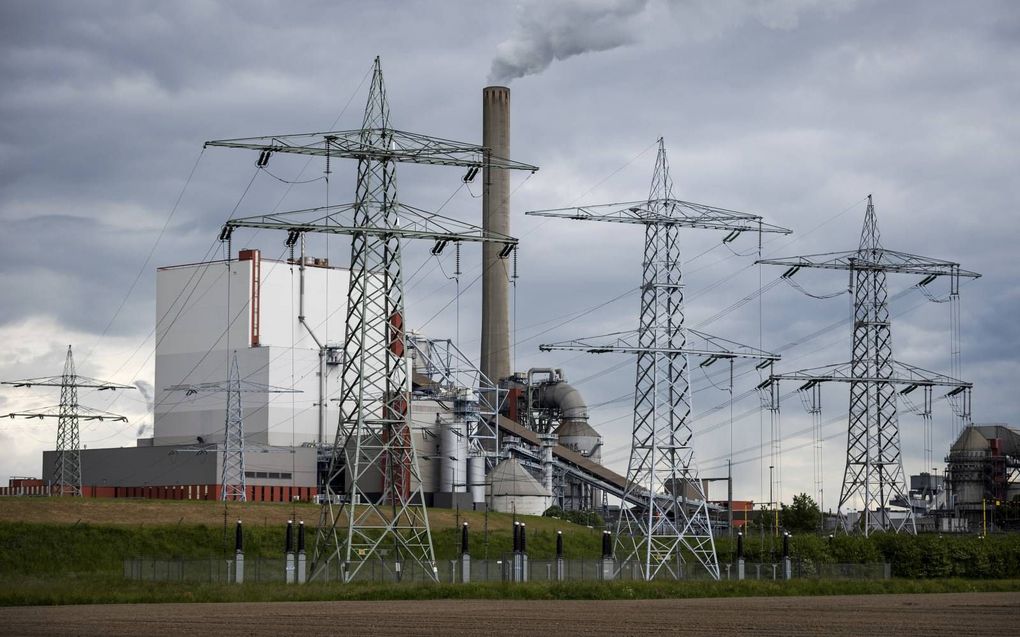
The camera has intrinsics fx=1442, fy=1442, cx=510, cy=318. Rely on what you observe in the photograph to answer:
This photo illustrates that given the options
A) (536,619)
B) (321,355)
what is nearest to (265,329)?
(321,355)

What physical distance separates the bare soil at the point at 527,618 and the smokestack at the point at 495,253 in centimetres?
7110

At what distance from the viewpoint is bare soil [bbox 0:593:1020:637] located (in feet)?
132

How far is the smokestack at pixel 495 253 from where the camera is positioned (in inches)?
4879

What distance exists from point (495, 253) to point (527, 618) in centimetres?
8131

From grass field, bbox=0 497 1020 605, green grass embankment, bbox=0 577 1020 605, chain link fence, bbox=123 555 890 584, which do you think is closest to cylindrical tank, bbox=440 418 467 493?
grass field, bbox=0 497 1020 605

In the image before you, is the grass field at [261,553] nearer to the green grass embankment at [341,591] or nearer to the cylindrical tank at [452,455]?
the green grass embankment at [341,591]

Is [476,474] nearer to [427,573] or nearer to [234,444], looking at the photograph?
[234,444]

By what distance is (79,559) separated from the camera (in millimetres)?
71250

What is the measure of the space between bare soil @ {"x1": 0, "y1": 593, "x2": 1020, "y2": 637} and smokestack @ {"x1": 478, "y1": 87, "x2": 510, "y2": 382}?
71.1 meters

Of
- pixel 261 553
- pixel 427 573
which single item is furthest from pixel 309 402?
pixel 427 573

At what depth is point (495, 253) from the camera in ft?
407

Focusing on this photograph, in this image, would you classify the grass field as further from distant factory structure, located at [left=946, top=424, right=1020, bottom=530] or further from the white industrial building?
distant factory structure, located at [left=946, top=424, right=1020, bottom=530]

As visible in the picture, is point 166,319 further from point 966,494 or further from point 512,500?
point 966,494

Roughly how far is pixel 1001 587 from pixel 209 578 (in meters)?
36.9
